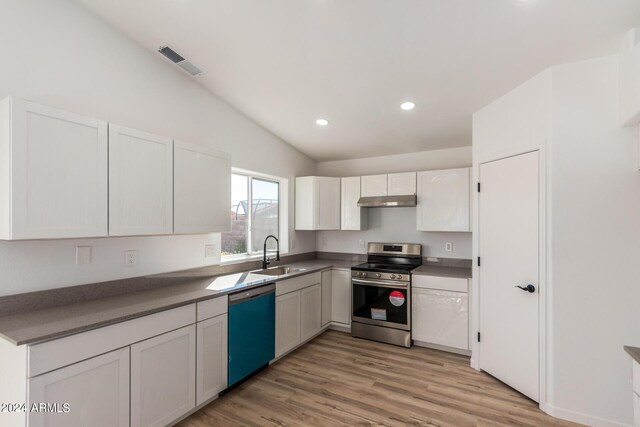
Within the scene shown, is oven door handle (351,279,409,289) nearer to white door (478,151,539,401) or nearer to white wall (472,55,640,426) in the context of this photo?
white door (478,151,539,401)

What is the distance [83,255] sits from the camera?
2191 mm

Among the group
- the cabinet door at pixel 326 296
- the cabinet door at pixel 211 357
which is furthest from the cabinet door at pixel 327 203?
the cabinet door at pixel 211 357

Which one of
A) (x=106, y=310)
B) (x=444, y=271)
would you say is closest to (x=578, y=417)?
(x=444, y=271)

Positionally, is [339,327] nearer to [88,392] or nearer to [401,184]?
[401,184]

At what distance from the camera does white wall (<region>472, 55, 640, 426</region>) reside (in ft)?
7.08

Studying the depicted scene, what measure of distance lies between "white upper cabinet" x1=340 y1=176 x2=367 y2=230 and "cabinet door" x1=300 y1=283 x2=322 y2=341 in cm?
100

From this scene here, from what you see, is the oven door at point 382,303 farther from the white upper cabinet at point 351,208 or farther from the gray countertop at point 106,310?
the gray countertop at point 106,310

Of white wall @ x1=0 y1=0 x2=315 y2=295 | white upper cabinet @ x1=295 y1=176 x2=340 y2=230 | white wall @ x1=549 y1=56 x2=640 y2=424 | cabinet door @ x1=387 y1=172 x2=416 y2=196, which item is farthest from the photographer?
white upper cabinet @ x1=295 y1=176 x2=340 y2=230

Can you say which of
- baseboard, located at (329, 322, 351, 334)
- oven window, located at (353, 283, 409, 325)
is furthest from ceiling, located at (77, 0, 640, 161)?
baseboard, located at (329, 322, 351, 334)

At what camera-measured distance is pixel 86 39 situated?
2250 mm

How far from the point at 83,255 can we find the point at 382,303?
9.85ft

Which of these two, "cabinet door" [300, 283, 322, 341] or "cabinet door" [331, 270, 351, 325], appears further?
"cabinet door" [331, 270, 351, 325]

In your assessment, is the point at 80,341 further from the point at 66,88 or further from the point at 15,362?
the point at 66,88

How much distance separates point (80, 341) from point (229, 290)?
106 cm
